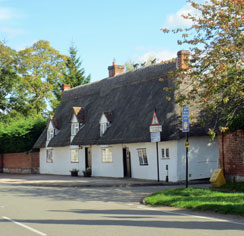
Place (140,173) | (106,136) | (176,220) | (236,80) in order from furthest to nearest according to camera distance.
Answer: (106,136), (140,173), (236,80), (176,220)

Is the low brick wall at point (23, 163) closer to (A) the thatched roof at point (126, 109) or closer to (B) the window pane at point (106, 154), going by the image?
(A) the thatched roof at point (126, 109)

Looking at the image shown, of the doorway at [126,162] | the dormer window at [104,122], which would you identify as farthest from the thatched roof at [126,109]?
the doorway at [126,162]

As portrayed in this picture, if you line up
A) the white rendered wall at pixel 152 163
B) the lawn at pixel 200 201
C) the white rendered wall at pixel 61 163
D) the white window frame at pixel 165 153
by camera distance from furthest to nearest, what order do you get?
1. the white rendered wall at pixel 61 163
2. the white window frame at pixel 165 153
3. the white rendered wall at pixel 152 163
4. the lawn at pixel 200 201

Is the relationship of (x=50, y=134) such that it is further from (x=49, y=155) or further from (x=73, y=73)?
(x=73, y=73)

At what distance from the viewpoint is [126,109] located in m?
32.5

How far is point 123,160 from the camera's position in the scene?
3111 cm

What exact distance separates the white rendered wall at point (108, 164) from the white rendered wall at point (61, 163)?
7.03 feet

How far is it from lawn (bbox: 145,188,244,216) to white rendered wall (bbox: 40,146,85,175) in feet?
64.3

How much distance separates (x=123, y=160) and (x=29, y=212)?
17.8 meters

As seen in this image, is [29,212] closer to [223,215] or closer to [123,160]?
[223,215]

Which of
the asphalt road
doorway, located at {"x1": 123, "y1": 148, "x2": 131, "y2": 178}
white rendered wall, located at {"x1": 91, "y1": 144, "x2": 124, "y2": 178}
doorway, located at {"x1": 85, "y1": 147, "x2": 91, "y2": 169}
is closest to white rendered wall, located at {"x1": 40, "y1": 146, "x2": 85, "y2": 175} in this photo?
doorway, located at {"x1": 85, "y1": 147, "x2": 91, "y2": 169}

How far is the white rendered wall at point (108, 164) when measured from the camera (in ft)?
103

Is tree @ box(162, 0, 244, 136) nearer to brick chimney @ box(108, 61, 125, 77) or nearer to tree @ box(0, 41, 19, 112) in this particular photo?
brick chimney @ box(108, 61, 125, 77)

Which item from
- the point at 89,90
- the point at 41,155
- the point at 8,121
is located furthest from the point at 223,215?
the point at 8,121
